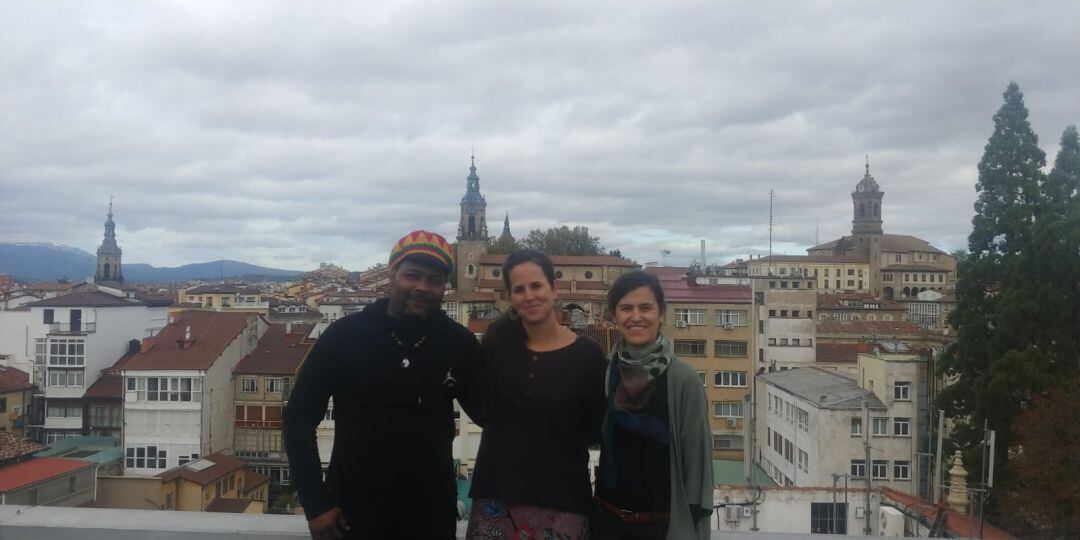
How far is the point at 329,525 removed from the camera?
6.57 feet

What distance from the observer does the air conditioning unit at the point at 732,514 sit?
40.4ft

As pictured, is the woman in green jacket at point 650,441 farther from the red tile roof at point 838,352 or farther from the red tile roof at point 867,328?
the red tile roof at point 867,328

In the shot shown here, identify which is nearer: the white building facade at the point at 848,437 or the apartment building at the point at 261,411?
the white building facade at the point at 848,437

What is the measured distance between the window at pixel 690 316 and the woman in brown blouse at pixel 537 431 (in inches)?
896

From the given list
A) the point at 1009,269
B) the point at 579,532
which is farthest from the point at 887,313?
the point at 579,532

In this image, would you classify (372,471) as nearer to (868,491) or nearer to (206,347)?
(868,491)

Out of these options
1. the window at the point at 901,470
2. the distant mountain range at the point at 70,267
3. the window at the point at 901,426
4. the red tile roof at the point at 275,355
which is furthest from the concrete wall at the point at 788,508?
the distant mountain range at the point at 70,267

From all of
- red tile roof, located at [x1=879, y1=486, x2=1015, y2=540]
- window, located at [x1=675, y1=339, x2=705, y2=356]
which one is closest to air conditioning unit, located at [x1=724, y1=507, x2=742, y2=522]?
red tile roof, located at [x1=879, y1=486, x2=1015, y2=540]

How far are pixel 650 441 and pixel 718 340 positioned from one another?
2335 cm

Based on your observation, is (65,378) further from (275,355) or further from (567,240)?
(567,240)

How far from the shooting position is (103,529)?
7.33 feet

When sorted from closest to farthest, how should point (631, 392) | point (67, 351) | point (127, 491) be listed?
point (631, 392) → point (127, 491) → point (67, 351)

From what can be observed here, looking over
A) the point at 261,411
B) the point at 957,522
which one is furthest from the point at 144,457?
the point at 957,522

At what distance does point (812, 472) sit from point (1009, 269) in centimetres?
669
